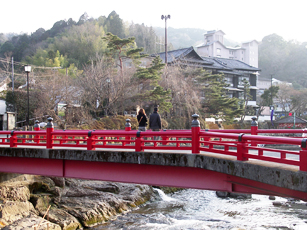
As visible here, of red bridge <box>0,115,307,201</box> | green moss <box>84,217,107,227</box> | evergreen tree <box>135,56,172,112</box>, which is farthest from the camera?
evergreen tree <box>135,56,172,112</box>

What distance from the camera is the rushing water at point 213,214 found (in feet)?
47.3

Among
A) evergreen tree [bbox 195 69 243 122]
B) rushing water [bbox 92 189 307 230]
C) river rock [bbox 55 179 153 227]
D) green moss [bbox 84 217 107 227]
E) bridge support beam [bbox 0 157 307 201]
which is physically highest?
evergreen tree [bbox 195 69 243 122]

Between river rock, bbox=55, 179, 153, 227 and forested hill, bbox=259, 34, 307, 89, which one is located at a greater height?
forested hill, bbox=259, 34, 307, 89

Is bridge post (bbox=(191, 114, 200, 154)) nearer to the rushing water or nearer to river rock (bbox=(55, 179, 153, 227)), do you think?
the rushing water

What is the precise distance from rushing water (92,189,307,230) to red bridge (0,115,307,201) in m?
5.11

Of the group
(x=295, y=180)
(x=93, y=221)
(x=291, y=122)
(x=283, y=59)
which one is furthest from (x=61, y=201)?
(x=283, y=59)

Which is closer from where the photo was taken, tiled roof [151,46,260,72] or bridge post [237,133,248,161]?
bridge post [237,133,248,161]

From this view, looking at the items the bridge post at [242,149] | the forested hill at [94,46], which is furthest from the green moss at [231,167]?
the forested hill at [94,46]

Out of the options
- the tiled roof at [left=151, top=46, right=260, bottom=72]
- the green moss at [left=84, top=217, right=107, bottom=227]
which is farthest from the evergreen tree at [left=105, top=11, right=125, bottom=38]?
the green moss at [left=84, top=217, right=107, bottom=227]

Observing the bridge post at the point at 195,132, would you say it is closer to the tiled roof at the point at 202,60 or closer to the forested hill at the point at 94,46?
the tiled roof at the point at 202,60

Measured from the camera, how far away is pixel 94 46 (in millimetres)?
57281

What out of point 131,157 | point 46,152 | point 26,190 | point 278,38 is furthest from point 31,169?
point 278,38

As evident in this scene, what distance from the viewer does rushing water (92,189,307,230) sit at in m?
14.4

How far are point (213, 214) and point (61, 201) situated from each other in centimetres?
804
